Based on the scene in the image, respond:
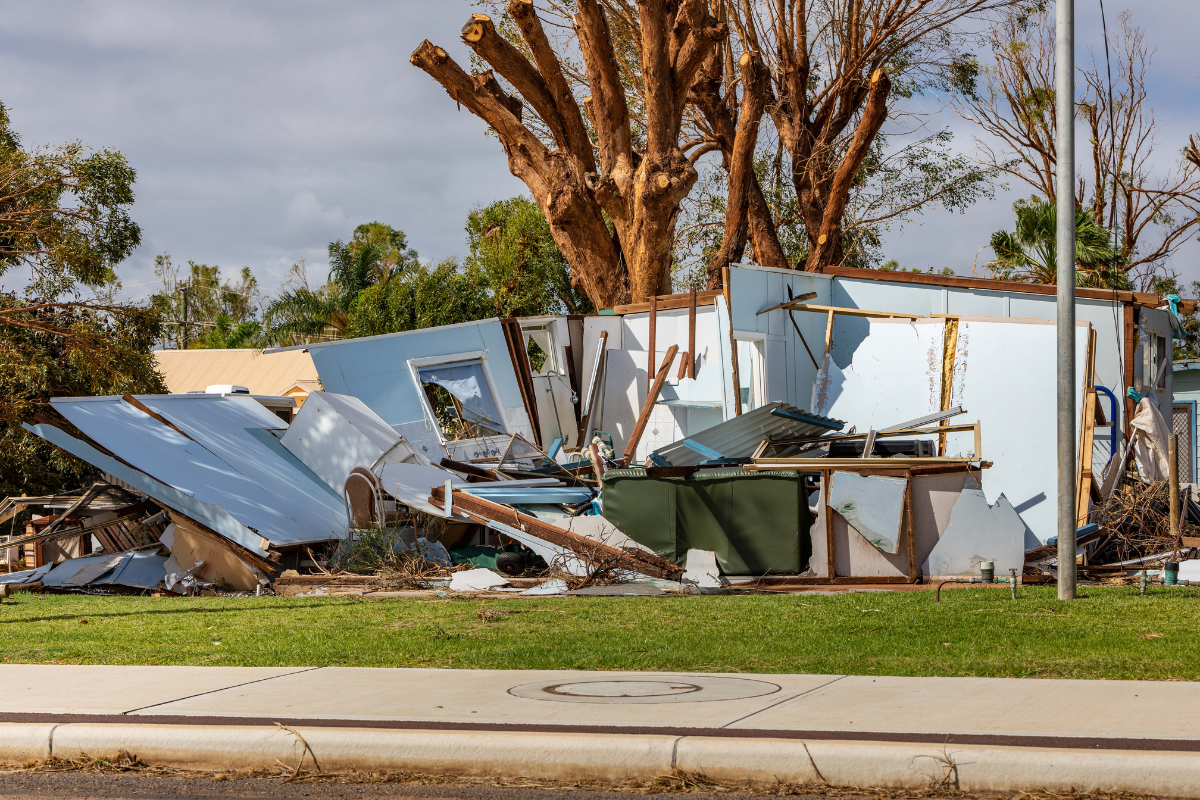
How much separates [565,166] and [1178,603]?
1520 cm

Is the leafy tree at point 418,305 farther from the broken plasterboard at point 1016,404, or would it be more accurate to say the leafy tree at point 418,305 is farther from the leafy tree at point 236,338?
the broken plasterboard at point 1016,404

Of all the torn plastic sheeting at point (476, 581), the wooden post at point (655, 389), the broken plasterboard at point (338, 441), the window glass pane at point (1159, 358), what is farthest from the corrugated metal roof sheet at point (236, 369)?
the window glass pane at point (1159, 358)

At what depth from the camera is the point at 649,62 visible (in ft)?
70.4

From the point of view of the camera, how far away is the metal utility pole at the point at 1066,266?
32.1ft

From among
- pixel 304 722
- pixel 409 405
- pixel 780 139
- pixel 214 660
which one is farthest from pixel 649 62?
pixel 304 722

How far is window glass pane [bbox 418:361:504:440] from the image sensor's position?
20.0 m

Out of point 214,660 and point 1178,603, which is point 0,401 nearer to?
point 214,660

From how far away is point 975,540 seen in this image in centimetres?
1246

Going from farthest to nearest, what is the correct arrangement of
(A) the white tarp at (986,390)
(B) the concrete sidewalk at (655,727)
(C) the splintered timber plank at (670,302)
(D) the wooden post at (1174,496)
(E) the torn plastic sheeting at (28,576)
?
1. (C) the splintered timber plank at (670,302)
2. (A) the white tarp at (986,390)
3. (E) the torn plastic sheeting at (28,576)
4. (D) the wooden post at (1174,496)
5. (B) the concrete sidewalk at (655,727)

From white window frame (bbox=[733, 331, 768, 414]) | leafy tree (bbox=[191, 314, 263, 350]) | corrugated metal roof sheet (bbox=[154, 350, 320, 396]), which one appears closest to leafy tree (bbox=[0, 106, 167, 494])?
white window frame (bbox=[733, 331, 768, 414])

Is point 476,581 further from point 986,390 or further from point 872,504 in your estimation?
point 986,390

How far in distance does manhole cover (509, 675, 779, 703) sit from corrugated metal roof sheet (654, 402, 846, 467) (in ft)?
28.0

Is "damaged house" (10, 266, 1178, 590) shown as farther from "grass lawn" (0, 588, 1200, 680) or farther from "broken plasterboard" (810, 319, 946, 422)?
"grass lawn" (0, 588, 1200, 680)

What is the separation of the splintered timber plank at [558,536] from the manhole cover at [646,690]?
238 inches
